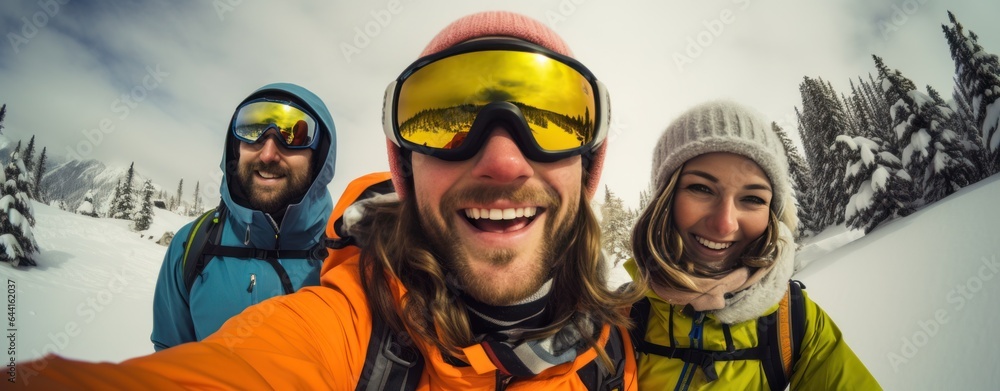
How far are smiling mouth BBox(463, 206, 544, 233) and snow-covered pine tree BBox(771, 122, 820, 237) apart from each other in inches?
976

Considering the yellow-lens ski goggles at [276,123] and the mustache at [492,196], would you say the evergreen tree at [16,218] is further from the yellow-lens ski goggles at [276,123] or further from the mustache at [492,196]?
the mustache at [492,196]

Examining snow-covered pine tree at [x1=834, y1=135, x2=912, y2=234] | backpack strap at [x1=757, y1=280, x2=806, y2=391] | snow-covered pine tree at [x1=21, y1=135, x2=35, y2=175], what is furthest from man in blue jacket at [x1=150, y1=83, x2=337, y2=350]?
snow-covered pine tree at [x1=834, y1=135, x2=912, y2=234]

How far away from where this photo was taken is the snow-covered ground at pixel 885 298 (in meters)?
6.54

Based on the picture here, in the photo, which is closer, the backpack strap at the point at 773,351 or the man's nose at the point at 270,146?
the backpack strap at the point at 773,351

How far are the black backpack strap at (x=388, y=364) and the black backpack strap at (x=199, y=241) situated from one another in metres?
2.32

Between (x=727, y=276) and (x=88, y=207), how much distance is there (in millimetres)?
43136

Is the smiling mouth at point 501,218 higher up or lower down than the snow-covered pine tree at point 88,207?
lower down

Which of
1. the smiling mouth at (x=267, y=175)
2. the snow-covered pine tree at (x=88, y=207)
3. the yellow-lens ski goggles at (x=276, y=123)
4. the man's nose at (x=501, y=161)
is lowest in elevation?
the man's nose at (x=501, y=161)

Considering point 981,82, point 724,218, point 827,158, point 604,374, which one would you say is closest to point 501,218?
point 604,374

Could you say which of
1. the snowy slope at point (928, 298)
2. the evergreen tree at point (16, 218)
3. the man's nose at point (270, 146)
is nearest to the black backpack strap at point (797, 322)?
the man's nose at point (270, 146)

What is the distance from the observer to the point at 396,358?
1.64m

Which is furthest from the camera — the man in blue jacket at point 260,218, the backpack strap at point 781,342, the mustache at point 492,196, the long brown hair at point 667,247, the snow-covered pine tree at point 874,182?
the snow-covered pine tree at point 874,182

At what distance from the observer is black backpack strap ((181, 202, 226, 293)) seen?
307 cm

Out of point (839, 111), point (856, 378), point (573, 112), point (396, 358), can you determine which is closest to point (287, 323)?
point (396, 358)
